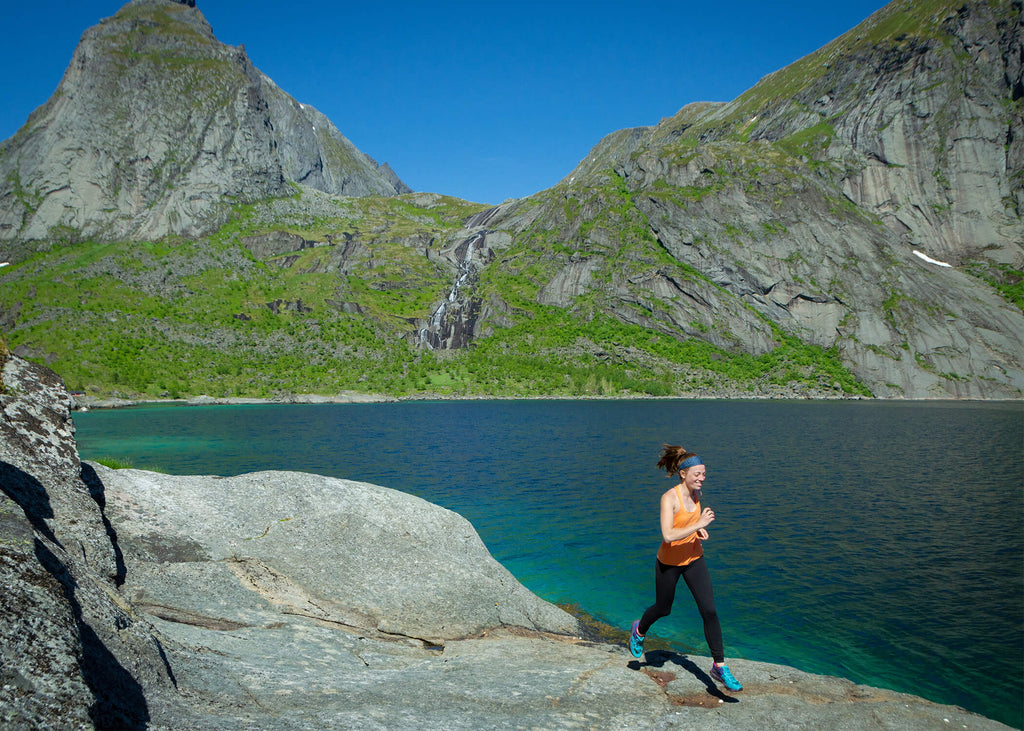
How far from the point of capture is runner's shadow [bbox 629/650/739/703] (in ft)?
30.0

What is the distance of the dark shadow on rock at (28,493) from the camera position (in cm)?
789

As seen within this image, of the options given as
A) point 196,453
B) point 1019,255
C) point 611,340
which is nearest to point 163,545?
point 196,453

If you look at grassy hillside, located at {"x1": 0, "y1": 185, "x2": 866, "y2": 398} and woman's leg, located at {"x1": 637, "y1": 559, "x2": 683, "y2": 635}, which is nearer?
woman's leg, located at {"x1": 637, "y1": 559, "x2": 683, "y2": 635}

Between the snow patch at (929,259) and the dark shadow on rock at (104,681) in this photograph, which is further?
the snow patch at (929,259)

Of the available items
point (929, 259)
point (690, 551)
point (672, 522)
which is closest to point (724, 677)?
point (690, 551)

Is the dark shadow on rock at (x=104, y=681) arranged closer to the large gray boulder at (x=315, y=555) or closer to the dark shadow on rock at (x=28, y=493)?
the dark shadow on rock at (x=28, y=493)

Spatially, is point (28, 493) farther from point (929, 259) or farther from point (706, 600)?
point (929, 259)

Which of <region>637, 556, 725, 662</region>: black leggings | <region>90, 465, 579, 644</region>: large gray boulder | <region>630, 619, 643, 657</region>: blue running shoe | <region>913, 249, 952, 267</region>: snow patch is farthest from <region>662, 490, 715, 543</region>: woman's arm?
<region>913, 249, 952, 267</region>: snow patch

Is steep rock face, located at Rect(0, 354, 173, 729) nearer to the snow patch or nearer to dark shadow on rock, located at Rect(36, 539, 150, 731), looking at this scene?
dark shadow on rock, located at Rect(36, 539, 150, 731)

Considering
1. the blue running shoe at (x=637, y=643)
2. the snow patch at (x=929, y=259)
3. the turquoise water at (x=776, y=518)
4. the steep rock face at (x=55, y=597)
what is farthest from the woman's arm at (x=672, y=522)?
the snow patch at (x=929, y=259)

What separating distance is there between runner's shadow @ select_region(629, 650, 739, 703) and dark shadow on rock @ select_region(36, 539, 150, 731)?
7790mm

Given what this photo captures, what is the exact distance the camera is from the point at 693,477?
9.19 metres

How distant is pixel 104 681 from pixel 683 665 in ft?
29.9

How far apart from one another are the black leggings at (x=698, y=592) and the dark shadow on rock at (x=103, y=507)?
9101mm
